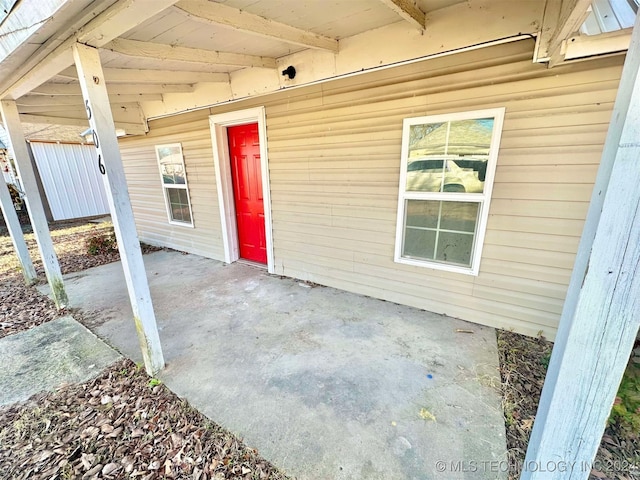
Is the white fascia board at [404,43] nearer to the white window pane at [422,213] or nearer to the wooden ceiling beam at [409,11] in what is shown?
the wooden ceiling beam at [409,11]

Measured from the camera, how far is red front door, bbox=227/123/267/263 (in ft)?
12.9

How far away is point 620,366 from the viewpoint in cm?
76

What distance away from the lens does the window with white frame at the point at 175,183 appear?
469 centimetres

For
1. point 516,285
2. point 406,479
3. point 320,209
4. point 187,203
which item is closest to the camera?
point 406,479

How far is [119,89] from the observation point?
128 inches

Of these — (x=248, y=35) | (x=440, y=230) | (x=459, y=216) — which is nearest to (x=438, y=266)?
(x=440, y=230)

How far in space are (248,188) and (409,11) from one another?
2.96 metres

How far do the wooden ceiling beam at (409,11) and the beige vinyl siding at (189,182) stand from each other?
3.23m

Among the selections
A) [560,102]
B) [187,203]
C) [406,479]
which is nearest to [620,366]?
[406,479]

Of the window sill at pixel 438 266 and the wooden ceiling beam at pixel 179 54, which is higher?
the wooden ceiling beam at pixel 179 54

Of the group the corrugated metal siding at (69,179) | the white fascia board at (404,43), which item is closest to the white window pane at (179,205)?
the white fascia board at (404,43)

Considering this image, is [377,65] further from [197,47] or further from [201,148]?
[201,148]

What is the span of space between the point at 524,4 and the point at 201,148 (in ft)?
13.7

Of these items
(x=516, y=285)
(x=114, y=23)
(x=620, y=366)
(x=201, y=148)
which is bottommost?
(x=516, y=285)
